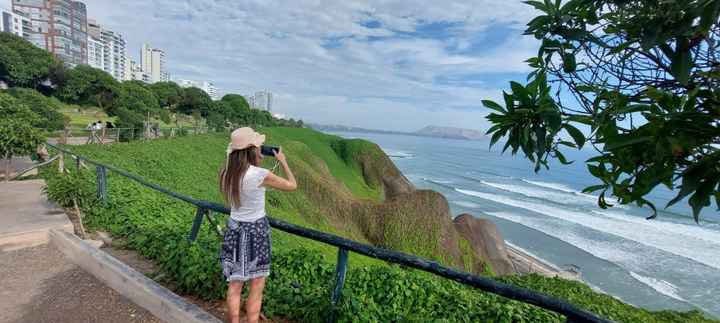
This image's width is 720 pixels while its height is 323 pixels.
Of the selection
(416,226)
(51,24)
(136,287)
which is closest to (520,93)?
(136,287)

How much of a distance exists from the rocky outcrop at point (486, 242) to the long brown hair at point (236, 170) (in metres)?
17.4

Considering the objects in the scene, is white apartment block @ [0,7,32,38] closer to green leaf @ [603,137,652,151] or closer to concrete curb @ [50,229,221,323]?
concrete curb @ [50,229,221,323]

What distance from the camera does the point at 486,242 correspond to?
20.9 meters

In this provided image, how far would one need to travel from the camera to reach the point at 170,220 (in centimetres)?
701

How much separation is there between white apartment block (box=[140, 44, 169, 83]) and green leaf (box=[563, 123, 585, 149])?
177 meters

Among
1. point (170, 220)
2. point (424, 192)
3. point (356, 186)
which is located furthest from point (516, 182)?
point (170, 220)

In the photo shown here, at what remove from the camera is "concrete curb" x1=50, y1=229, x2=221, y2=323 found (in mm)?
3260

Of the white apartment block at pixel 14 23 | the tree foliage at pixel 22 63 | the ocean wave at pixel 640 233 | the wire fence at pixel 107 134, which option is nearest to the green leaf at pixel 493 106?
the wire fence at pixel 107 134

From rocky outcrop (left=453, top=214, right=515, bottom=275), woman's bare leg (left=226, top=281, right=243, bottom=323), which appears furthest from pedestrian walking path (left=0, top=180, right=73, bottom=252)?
rocky outcrop (left=453, top=214, right=515, bottom=275)

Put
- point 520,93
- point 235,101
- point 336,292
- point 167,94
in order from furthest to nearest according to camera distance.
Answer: point 235,101 → point 167,94 → point 336,292 → point 520,93

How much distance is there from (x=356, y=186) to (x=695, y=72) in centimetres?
3176

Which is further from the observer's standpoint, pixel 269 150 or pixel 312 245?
pixel 312 245

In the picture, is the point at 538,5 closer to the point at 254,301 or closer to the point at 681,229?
the point at 254,301

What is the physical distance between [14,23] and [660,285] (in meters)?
120
